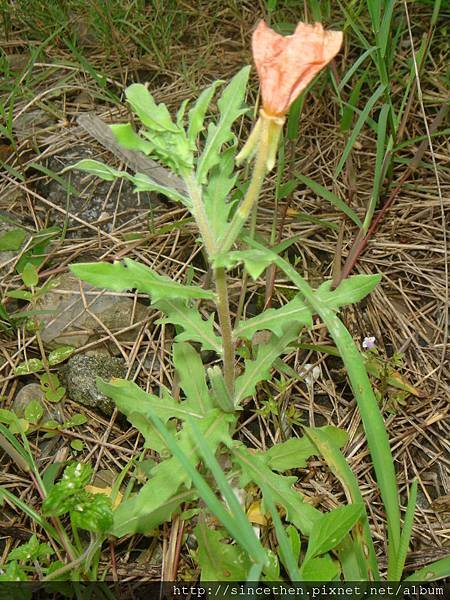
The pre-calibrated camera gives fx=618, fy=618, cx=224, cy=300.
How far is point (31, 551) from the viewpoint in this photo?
6.07 feet

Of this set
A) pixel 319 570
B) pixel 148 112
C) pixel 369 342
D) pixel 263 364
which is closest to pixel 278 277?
pixel 369 342

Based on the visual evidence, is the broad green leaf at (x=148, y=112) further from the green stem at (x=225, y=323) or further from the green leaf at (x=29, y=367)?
the green leaf at (x=29, y=367)

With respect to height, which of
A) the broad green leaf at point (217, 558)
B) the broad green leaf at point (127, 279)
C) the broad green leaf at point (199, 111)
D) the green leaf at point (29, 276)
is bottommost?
the broad green leaf at point (217, 558)

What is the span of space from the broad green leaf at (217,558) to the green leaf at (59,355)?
91cm

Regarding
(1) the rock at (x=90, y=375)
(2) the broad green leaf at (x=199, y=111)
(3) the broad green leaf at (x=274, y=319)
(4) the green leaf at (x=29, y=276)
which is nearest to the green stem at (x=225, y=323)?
(3) the broad green leaf at (x=274, y=319)

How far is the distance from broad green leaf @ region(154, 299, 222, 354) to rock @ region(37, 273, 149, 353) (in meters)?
0.64

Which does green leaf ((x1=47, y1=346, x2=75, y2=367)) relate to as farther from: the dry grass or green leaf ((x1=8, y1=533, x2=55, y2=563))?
green leaf ((x1=8, y1=533, x2=55, y2=563))

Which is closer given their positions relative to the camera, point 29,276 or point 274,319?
point 274,319

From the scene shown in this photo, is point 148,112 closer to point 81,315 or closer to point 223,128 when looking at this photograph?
point 223,128

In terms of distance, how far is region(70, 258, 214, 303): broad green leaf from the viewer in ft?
5.22

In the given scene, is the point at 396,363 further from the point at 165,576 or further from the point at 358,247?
the point at 165,576

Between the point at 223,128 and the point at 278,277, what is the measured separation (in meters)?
1.12

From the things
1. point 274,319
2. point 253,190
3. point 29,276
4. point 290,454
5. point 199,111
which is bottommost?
point 290,454

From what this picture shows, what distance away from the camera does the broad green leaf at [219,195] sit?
69.6 inches
